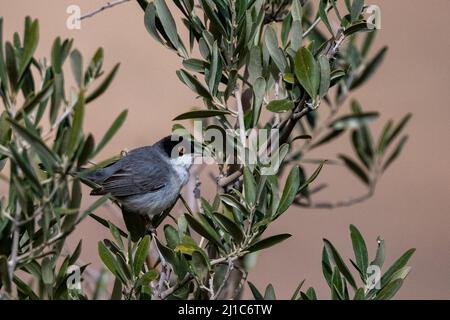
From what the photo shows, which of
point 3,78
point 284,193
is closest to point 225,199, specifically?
point 284,193

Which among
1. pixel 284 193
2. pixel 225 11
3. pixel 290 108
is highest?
pixel 225 11

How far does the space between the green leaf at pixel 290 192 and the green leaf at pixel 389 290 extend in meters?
0.30

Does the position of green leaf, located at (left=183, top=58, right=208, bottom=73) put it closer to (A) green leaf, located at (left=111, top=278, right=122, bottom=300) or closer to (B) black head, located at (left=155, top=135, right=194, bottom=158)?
(A) green leaf, located at (left=111, top=278, right=122, bottom=300)

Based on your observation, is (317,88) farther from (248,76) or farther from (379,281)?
(379,281)

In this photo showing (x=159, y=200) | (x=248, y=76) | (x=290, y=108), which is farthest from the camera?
(x=159, y=200)

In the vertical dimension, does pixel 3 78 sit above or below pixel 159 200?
above

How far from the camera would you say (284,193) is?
1827 mm

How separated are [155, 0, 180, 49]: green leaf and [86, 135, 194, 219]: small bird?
0.92m

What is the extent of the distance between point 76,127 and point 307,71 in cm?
69

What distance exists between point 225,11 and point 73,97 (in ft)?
1.80

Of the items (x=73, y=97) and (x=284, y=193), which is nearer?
(x=73, y=97)

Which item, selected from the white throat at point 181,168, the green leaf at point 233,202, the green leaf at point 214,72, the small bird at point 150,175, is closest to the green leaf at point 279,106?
the green leaf at point 214,72

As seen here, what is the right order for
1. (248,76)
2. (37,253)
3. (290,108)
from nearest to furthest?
(37,253) → (290,108) → (248,76)

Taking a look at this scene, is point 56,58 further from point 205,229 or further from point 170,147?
point 170,147
